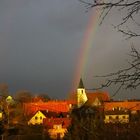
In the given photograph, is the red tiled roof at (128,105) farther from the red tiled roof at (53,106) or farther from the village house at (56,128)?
the red tiled roof at (53,106)

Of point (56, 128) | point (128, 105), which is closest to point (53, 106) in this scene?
point (56, 128)

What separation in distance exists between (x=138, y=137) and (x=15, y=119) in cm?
5733

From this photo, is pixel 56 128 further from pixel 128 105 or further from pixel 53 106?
pixel 53 106

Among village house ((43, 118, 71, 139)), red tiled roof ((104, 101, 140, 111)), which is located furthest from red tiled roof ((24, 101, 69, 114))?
village house ((43, 118, 71, 139))

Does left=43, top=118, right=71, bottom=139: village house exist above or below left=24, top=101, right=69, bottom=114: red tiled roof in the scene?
below

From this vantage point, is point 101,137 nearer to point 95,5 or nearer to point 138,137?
point 138,137

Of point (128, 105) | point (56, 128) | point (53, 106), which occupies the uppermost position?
point (53, 106)

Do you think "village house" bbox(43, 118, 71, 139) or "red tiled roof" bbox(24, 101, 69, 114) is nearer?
"village house" bbox(43, 118, 71, 139)

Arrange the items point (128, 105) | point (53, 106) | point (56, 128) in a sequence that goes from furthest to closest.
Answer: point (53, 106) → point (56, 128) → point (128, 105)

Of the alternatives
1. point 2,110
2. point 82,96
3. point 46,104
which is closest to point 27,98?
point 46,104

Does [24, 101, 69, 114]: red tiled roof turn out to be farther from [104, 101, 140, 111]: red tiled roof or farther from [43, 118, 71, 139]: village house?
[43, 118, 71, 139]: village house

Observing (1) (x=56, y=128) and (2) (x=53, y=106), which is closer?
(1) (x=56, y=128)

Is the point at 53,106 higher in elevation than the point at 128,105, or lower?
higher

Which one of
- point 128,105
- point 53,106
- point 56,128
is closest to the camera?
point 128,105
